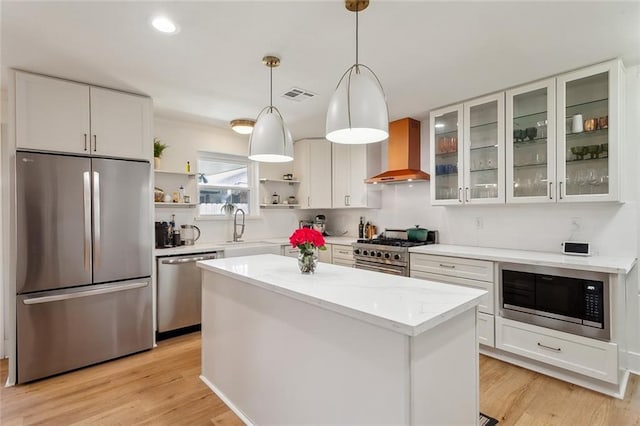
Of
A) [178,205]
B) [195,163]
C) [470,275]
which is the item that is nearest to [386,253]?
[470,275]

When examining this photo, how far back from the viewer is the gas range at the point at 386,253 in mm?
3473

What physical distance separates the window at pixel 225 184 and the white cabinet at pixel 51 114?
1588 mm

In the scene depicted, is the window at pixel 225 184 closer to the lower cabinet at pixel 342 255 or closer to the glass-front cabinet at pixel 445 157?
the lower cabinet at pixel 342 255

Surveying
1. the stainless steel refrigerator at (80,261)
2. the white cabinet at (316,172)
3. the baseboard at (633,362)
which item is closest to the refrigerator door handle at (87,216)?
the stainless steel refrigerator at (80,261)

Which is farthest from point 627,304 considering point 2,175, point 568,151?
point 2,175

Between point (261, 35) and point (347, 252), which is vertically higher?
point (261, 35)

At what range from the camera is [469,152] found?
335cm

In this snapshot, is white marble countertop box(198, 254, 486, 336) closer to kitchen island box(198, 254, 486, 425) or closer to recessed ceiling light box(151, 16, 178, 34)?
kitchen island box(198, 254, 486, 425)

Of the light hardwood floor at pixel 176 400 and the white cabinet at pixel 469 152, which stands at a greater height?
the white cabinet at pixel 469 152

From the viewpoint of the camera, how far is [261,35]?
6.89 feet

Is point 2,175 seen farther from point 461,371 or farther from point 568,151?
point 568,151

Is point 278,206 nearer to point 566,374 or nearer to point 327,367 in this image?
point 327,367

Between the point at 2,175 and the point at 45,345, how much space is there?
1.65 meters

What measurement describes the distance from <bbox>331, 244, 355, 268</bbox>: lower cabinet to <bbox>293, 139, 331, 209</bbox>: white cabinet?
0.75 metres
